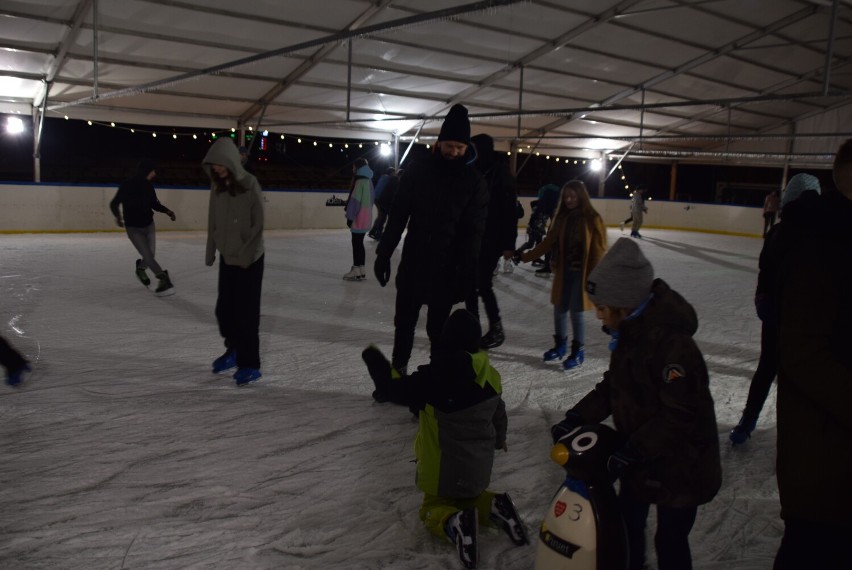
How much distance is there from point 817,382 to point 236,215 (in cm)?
297

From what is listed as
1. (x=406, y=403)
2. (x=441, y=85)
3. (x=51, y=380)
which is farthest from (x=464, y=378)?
(x=441, y=85)

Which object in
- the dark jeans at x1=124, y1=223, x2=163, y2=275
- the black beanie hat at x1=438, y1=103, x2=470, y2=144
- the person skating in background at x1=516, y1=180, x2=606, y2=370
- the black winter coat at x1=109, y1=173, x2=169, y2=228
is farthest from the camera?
the dark jeans at x1=124, y1=223, x2=163, y2=275

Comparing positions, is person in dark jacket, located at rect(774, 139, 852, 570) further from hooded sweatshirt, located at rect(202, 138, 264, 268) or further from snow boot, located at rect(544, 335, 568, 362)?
snow boot, located at rect(544, 335, 568, 362)

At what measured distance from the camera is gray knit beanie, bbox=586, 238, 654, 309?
5.83ft

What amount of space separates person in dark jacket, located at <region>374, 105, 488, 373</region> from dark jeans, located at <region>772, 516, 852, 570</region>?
211 cm

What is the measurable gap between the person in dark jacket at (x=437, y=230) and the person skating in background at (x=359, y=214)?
3981 mm

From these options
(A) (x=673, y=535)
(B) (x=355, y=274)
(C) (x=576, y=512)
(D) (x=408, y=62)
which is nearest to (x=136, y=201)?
(B) (x=355, y=274)

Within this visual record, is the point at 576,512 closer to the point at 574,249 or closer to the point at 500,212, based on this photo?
the point at 574,249

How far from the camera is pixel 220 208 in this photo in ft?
A: 12.1

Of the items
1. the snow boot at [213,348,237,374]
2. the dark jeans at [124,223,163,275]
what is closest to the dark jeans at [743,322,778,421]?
the snow boot at [213,348,237,374]

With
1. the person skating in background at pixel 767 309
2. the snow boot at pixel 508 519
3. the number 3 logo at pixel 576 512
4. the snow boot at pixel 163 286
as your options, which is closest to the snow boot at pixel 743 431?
the person skating in background at pixel 767 309

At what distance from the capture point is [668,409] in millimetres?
1610

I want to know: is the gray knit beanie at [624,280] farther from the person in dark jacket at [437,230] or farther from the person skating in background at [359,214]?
the person skating in background at [359,214]

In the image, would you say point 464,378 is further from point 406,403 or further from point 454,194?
point 454,194
